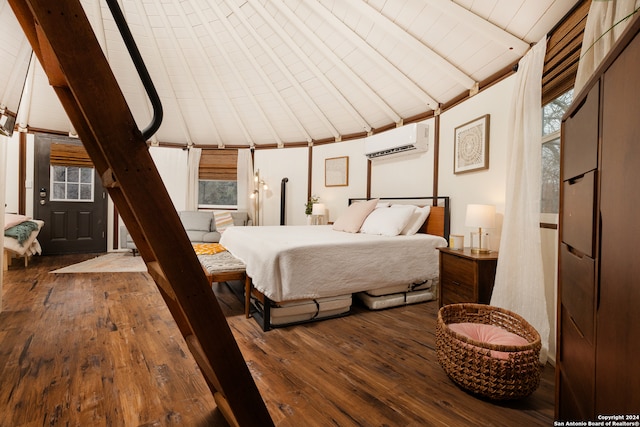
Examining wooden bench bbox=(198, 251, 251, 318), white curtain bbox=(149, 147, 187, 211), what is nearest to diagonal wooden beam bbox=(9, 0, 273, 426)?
wooden bench bbox=(198, 251, 251, 318)

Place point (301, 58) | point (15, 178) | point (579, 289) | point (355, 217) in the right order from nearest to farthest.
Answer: point (579, 289) → point (355, 217) → point (301, 58) → point (15, 178)

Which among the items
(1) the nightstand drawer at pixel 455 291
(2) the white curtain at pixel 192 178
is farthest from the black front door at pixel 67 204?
(1) the nightstand drawer at pixel 455 291

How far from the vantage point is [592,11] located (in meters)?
1.47

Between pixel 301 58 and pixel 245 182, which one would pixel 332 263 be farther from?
pixel 245 182

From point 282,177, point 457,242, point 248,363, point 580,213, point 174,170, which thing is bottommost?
point 248,363

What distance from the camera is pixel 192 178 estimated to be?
19.9ft

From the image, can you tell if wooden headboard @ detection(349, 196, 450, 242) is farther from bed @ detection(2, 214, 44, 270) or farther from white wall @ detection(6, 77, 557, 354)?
bed @ detection(2, 214, 44, 270)

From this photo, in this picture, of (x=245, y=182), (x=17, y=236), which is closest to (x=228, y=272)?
(x=17, y=236)

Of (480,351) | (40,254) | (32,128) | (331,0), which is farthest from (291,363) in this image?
(32,128)

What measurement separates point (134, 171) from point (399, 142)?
356 cm

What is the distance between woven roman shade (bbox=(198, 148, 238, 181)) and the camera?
20.2 feet

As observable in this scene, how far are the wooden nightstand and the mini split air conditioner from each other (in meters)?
1.69

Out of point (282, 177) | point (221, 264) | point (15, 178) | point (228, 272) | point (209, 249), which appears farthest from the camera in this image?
point (282, 177)

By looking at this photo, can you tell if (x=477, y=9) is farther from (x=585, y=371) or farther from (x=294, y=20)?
(x=585, y=371)
